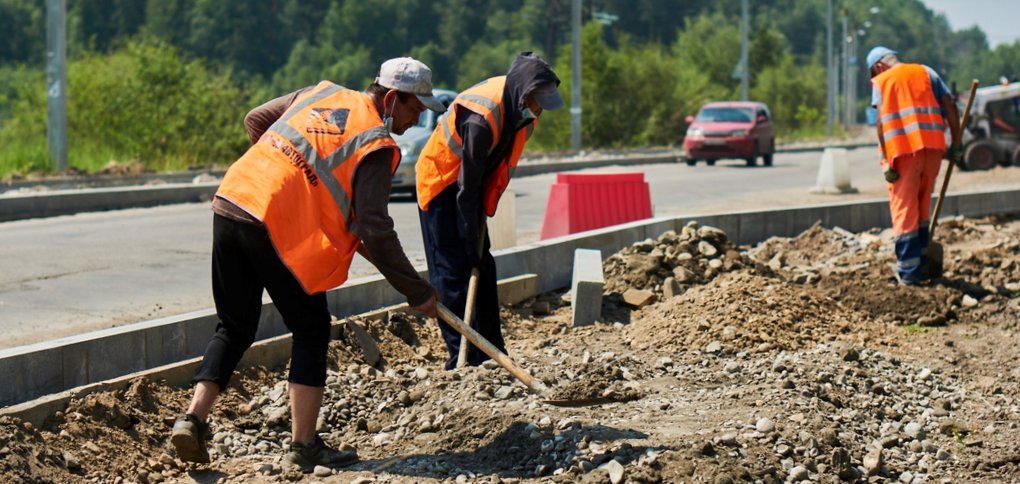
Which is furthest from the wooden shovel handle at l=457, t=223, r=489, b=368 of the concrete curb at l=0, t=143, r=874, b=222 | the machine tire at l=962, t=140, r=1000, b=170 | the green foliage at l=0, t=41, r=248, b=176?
the machine tire at l=962, t=140, r=1000, b=170

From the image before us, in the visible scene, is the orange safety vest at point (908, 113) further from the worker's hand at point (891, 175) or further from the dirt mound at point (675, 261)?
the dirt mound at point (675, 261)

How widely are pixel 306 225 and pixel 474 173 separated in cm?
151

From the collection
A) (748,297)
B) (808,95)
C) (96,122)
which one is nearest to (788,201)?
(748,297)

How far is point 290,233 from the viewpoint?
16.6ft

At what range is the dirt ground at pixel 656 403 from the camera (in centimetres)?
530

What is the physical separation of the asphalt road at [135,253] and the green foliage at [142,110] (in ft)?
32.7

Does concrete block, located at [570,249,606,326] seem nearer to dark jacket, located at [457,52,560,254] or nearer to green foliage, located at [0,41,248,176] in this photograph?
dark jacket, located at [457,52,560,254]

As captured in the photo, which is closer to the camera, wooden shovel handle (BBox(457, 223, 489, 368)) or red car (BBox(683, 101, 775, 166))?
wooden shovel handle (BBox(457, 223, 489, 368))

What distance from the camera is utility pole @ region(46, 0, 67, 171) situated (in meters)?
20.6

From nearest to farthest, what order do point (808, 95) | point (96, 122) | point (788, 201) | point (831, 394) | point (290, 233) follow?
point (290, 233) → point (831, 394) → point (788, 201) → point (96, 122) → point (808, 95)

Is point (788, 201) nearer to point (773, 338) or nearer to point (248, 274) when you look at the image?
point (773, 338)

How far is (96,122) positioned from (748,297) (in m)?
22.9

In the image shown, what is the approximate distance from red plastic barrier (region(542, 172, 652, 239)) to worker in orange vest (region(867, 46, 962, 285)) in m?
2.59

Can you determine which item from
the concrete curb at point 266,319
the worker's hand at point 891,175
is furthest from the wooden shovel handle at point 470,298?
the worker's hand at point 891,175
